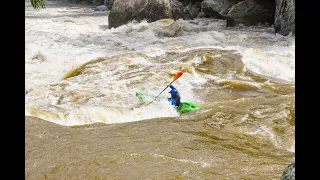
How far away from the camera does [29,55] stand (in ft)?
33.1

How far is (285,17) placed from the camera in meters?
12.4

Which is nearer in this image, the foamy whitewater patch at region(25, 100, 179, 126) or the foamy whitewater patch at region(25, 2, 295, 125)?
the foamy whitewater patch at region(25, 100, 179, 126)

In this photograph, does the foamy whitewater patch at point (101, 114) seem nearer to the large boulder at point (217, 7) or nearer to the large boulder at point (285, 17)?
the large boulder at point (285, 17)

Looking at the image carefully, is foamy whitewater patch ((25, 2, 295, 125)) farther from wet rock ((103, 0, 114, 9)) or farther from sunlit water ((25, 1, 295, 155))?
wet rock ((103, 0, 114, 9))

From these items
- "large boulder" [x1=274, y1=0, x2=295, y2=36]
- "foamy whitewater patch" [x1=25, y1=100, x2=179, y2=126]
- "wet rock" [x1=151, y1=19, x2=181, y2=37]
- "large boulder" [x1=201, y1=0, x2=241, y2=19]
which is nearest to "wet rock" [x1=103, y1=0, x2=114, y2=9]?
"large boulder" [x1=201, y1=0, x2=241, y2=19]

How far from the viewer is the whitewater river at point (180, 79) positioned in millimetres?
4871

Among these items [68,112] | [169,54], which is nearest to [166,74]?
[169,54]

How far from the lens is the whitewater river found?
4.87m

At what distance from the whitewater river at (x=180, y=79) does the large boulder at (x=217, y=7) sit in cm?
161

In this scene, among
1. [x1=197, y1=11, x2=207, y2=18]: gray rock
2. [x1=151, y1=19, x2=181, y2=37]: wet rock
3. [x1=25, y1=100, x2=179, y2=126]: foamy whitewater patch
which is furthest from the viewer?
[x1=197, y1=11, x2=207, y2=18]: gray rock

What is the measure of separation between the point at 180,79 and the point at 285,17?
629cm

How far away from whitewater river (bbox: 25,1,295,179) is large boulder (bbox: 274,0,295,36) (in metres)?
0.32

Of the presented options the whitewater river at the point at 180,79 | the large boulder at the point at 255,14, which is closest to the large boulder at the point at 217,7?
the large boulder at the point at 255,14

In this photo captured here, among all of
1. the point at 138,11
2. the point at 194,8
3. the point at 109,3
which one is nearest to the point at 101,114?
the point at 138,11
